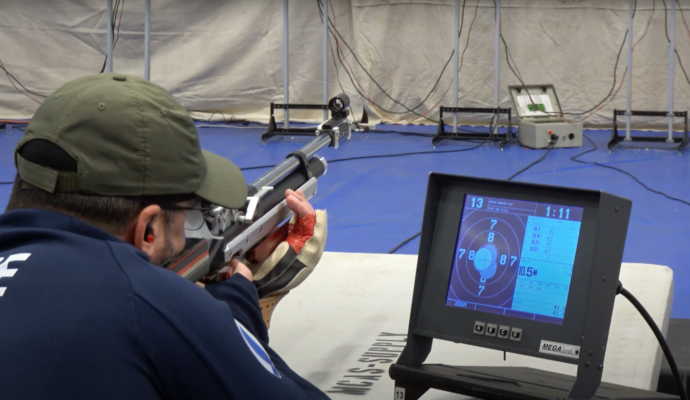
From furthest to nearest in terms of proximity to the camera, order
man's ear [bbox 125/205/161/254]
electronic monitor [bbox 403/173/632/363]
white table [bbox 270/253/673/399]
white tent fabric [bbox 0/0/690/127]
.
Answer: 1. white tent fabric [bbox 0/0/690/127]
2. white table [bbox 270/253/673/399]
3. electronic monitor [bbox 403/173/632/363]
4. man's ear [bbox 125/205/161/254]

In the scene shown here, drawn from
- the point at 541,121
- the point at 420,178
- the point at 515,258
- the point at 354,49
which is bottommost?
the point at 420,178

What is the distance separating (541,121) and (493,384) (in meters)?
4.57

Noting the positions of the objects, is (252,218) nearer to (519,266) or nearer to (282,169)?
(282,169)

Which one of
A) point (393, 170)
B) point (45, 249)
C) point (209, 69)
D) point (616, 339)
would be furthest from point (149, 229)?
point (209, 69)

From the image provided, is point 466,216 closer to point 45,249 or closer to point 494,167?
point 45,249

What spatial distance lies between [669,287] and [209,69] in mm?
5318

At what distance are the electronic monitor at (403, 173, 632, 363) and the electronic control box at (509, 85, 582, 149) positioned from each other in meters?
4.25

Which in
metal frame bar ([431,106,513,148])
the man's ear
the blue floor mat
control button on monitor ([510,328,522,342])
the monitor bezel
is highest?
the man's ear

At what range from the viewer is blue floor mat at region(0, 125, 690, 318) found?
333cm

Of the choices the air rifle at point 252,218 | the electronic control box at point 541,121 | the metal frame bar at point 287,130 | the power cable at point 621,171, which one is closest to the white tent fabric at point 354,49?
the electronic control box at point 541,121

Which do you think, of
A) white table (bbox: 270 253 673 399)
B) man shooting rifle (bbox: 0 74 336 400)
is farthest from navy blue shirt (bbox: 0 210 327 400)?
white table (bbox: 270 253 673 399)

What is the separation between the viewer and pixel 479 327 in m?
1.19

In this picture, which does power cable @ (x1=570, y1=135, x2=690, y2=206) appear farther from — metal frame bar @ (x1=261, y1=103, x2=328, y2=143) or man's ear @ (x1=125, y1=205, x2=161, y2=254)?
man's ear @ (x1=125, y1=205, x2=161, y2=254)

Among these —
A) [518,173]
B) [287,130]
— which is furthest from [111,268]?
[287,130]
